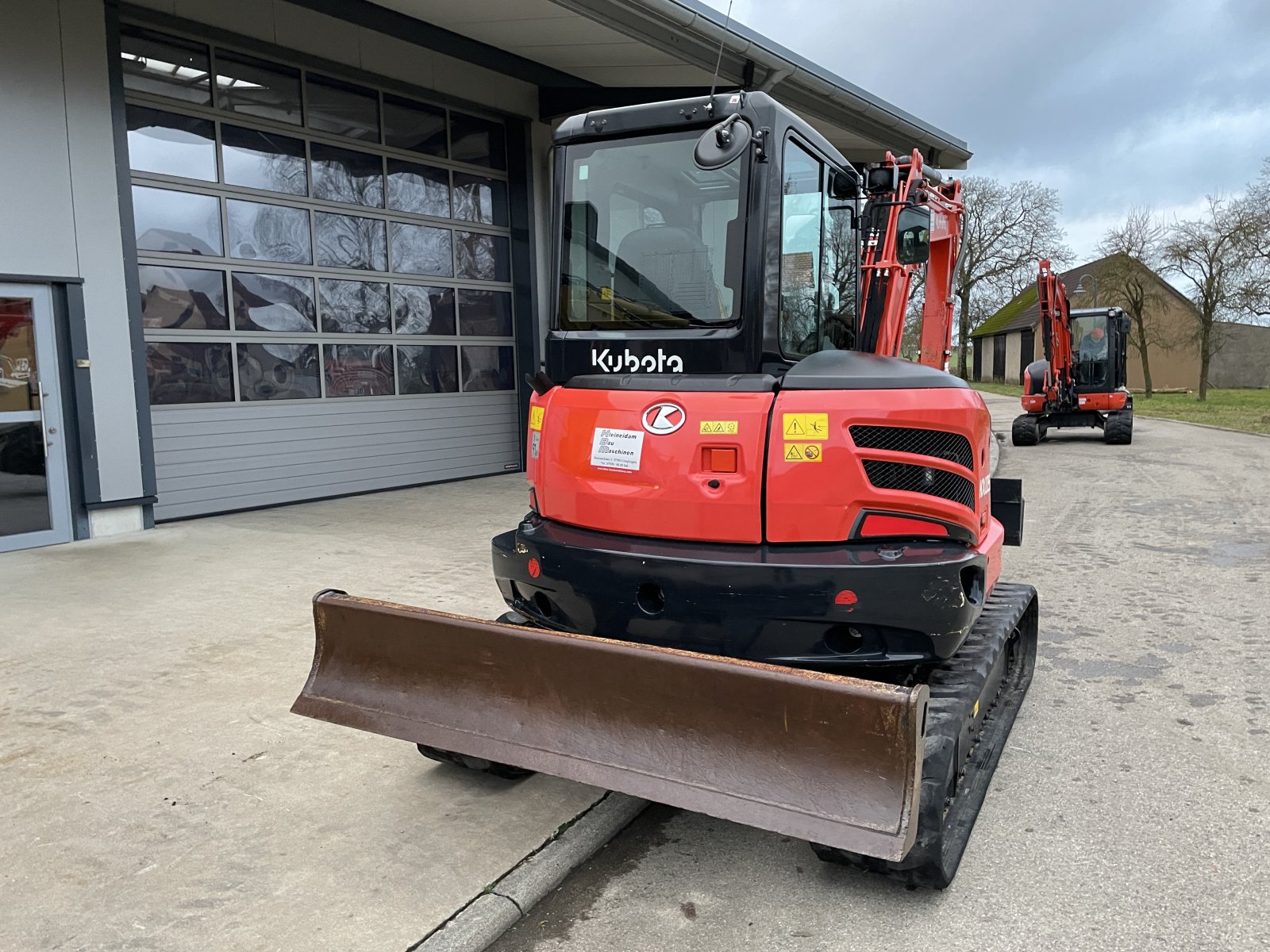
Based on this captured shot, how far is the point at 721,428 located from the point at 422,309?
30.5ft

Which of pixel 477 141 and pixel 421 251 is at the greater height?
pixel 477 141

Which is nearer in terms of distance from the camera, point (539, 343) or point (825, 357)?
point (825, 357)

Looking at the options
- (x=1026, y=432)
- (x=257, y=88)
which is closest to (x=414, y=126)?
(x=257, y=88)

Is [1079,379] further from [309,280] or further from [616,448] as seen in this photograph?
[616,448]

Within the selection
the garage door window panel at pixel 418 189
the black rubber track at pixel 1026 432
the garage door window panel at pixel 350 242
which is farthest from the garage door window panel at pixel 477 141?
the black rubber track at pixel 1026 432

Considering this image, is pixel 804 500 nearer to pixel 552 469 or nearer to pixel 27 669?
pixel 552 469

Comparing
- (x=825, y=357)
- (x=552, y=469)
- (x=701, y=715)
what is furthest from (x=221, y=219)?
(x=701, y=715)

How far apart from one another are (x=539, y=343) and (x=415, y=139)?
3305 millimetres

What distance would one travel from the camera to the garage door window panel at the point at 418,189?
11.5 meters

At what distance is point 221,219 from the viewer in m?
9.70

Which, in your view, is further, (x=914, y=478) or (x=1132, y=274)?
(x=1132, y=274)

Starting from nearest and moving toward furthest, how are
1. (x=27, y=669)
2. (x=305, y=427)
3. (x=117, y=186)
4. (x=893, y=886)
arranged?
(x=893, y=886) < (x=27, y=669) < (x=117, y=186) < (x=305, y=427)

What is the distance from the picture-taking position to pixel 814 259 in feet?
12.4

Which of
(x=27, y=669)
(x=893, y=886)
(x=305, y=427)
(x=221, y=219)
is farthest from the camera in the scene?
(x=305, y=427)
